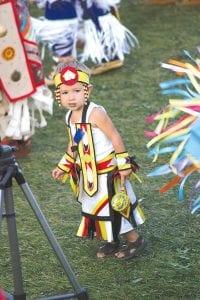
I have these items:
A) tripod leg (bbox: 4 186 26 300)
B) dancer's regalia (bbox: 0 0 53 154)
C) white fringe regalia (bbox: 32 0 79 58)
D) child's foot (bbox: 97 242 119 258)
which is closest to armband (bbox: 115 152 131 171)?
child's foot (bbox: 97 242 119 258)

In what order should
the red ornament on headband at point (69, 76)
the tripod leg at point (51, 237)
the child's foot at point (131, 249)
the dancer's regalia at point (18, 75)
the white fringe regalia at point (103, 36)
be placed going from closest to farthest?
1. the tripod leg at point (51, 237)
2. the red ornament on headband at point (69, 76)
3. the child's foot at point (131, 249)
4. the dancer's regalia at point (18, 75)
5. the white fringe regalia at point (103, 36)

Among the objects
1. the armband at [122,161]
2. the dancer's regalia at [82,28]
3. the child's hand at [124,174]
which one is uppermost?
the armband at [122,161]

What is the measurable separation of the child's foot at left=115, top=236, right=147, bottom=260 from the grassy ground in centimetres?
3

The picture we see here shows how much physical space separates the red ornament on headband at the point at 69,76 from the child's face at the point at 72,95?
21 millimetres

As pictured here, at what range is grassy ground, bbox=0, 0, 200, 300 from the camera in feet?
12.2

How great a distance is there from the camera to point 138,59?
7434 mm

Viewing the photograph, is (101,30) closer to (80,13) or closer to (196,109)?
(80,13)

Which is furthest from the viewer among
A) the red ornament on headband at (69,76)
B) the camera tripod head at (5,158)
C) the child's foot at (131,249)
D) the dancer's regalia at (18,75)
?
the dancer's regalia at (18,75)

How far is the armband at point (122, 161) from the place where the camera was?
3748 millimetres

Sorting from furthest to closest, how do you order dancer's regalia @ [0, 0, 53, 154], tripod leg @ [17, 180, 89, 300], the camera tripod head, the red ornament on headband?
1. dancer's regalia @ [0, 0, 53, 154]
2. the red ornament on headband
3. tripod leg @ [17, 180, 89, 300]
4. the camera tripod head

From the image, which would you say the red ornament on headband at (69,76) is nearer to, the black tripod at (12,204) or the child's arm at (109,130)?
the child's arm at (109,130)

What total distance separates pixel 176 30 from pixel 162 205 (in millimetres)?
4020

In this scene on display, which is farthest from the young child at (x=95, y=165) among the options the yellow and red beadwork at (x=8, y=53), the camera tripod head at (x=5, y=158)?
the yellow and red beadwork at (x=8, y=53)

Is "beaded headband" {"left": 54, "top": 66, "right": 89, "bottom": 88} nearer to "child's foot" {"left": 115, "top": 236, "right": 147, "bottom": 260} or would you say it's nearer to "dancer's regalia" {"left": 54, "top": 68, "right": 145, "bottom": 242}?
"dancer's regalia" {"left": 54, "top": 68, "right": 145, "bottom": 242}
